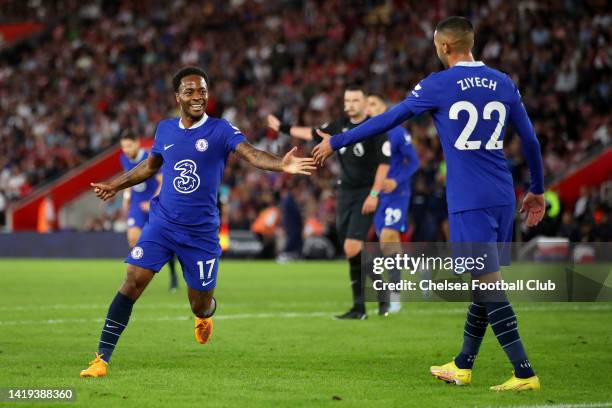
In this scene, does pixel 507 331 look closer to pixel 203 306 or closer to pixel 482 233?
pixel 482 233

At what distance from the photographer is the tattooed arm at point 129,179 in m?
8.73

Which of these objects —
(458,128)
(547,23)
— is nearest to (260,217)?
(547,23)

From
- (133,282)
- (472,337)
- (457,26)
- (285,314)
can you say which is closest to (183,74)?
(133,282)

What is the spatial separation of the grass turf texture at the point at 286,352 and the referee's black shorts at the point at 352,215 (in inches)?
42.5

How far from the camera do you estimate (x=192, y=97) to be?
864 cm

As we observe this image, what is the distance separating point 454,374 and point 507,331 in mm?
626

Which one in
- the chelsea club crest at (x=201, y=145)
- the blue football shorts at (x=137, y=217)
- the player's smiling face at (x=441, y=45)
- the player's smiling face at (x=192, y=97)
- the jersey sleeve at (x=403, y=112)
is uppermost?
the player's smiling face at (x=441, y=45)

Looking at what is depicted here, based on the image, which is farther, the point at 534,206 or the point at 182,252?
the point at 182,252

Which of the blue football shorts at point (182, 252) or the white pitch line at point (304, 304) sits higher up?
the blue football shorts at point (182, 252)

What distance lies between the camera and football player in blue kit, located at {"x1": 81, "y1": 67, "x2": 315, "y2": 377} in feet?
27.8

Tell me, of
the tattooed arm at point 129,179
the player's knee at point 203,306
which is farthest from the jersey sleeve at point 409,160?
the tattooed arm at point 129,179

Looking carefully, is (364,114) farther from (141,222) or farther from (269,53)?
(269,53)

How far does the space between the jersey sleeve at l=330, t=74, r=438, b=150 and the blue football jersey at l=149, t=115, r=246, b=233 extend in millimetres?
1262

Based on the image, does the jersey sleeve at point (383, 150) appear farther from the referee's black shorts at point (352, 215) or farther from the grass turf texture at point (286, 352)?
the grass turf texture at point (286, 352)
